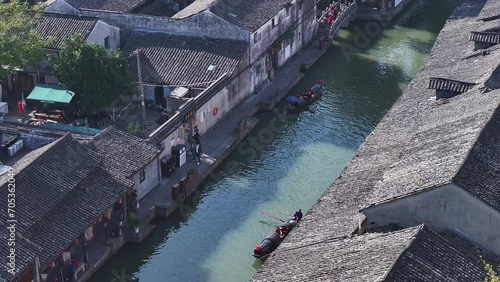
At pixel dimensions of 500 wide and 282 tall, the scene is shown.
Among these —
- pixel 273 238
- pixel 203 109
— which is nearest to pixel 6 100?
pixel 203 109

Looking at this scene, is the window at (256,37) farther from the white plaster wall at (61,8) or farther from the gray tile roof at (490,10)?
the gray tile roof at (490,10)

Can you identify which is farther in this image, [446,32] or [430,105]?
A: [446,32]

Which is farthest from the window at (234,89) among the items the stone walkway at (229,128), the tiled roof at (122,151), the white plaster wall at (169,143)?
the tiled roof at (122,151)

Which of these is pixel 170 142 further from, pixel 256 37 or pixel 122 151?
pixel 256 37

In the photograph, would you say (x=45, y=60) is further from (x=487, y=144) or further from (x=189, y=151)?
(x=487, y=144)

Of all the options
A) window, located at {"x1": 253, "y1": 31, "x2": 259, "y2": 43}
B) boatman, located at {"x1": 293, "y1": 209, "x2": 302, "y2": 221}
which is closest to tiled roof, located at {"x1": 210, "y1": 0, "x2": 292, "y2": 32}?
window, located at {"x1": 253, "y1": 31, "x2": 259, "y2": 43}

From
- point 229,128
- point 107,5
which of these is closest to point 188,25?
point 107,5
